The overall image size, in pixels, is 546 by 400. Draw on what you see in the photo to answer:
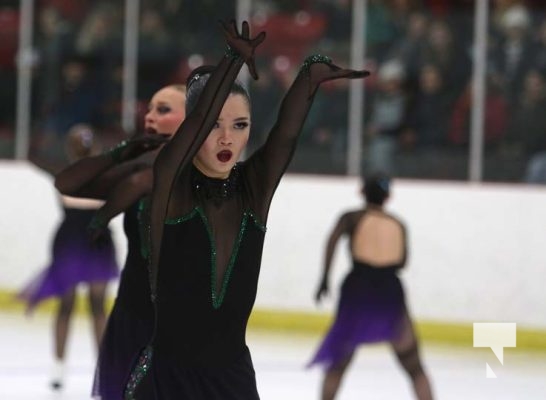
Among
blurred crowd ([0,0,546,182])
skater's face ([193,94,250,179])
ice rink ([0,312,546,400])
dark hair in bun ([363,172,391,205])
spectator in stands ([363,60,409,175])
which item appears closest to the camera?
skater's face ([193,94,250,179])

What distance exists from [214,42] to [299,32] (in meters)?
0.69

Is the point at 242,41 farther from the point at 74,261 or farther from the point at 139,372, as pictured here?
the point at 74,261

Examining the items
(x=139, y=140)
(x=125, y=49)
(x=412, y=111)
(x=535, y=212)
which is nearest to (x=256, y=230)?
(x=139, y=140)

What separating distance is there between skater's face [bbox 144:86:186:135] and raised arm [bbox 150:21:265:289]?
5.68ft

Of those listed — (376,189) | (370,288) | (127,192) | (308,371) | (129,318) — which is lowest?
(308,371)

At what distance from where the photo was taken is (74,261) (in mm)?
9180

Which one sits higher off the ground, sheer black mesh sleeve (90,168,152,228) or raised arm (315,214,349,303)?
sheer black mesh sleeve (90,168,152,228)

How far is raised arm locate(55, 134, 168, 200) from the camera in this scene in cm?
484

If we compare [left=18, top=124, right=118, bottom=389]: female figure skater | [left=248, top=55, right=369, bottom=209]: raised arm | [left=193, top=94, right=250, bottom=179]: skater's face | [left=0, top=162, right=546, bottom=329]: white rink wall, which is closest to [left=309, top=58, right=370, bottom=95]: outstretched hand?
[left=248, top=55, right=369, bottom=209]: raised arm

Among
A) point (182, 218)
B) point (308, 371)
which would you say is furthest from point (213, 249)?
point (308, 371)

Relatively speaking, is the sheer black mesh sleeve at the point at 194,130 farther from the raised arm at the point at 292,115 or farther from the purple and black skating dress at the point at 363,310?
the purple and black skating dress at the point at 363,310

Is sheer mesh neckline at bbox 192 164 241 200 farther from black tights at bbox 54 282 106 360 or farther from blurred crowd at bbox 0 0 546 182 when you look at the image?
blurred crowd at bbox 0 0 546 182

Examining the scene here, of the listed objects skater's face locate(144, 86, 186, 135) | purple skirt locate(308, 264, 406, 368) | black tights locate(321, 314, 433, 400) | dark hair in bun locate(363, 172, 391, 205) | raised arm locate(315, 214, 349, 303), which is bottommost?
black tights locate(321, 314, 433, 400)

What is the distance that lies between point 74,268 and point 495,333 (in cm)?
320
